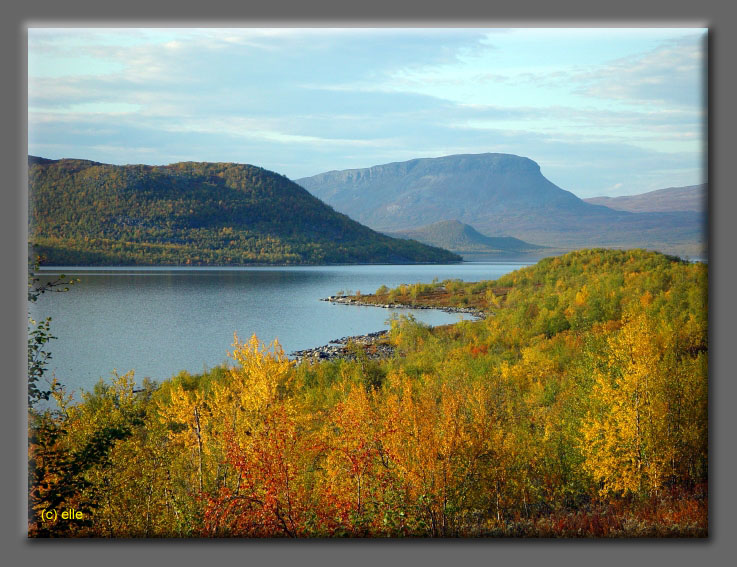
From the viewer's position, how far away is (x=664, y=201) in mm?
8219

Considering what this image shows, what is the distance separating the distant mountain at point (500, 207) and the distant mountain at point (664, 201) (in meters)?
0.11

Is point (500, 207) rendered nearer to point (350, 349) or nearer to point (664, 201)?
point (350, 349)

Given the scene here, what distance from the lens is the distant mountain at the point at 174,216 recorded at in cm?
864


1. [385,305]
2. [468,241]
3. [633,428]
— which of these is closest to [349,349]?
[468,241]

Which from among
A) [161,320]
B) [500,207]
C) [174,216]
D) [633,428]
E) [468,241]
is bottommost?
[633,428]

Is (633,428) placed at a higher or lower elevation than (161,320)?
lower

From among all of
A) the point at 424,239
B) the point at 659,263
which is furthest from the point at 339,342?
the point at 659,263

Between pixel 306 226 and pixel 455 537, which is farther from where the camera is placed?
pixel 306 226

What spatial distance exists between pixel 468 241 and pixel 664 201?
12.9 m

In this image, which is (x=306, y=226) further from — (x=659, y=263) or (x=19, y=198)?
(x=19, y=198)

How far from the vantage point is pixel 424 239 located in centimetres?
2844

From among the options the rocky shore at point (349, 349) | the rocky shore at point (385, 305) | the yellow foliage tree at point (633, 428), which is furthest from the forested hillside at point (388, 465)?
the rocky shore at point (385, 305)
